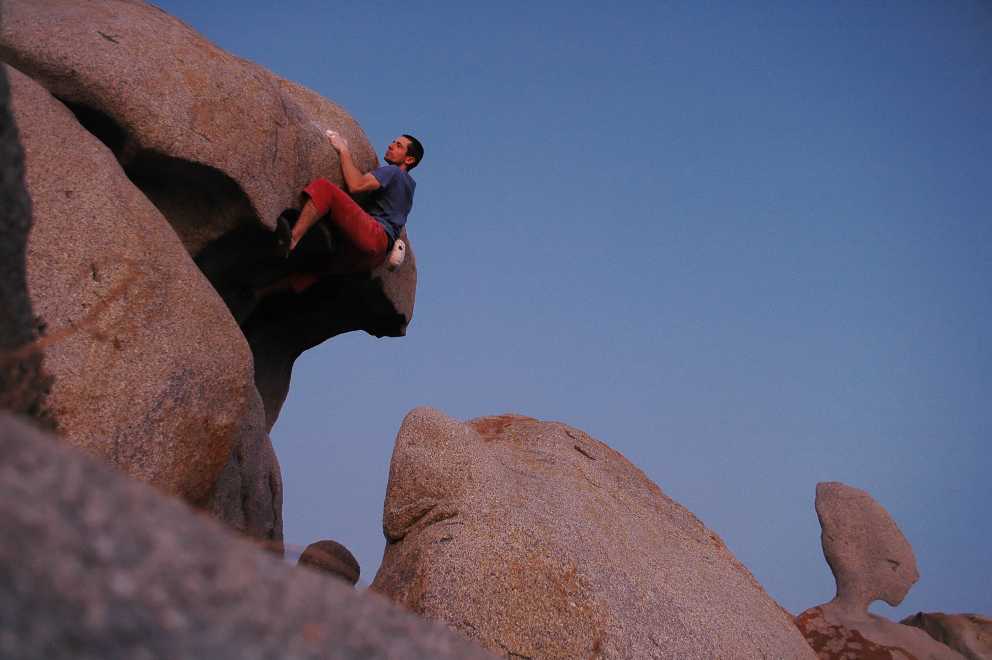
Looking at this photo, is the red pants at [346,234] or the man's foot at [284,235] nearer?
the man's foot at [284,235]

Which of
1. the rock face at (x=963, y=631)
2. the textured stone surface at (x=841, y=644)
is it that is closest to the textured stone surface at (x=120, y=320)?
the textured stone surface at (x=841, y=644)

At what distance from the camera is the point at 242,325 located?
23.8 ft

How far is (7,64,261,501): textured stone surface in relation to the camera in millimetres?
3748

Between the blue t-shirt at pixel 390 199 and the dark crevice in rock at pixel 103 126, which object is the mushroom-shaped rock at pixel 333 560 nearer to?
the blue t-shirt at pixel 390 199

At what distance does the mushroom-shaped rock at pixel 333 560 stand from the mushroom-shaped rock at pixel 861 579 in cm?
508

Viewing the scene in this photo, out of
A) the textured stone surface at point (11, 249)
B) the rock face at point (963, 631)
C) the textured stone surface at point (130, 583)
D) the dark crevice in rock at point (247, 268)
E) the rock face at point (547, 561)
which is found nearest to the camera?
the textured stone surface at point (130, 583)

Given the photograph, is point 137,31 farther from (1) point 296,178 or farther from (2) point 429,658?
(2) point 429,658

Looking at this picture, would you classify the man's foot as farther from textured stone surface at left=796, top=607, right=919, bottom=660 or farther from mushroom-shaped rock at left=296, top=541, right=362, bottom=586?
textured stone surface at left=796, top=607, right=919, bottom=660

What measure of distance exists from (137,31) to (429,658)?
187 inches

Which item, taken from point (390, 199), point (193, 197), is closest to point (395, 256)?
point (390, 199)

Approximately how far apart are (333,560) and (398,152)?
10.5ft

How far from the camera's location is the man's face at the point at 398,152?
683 centimetres

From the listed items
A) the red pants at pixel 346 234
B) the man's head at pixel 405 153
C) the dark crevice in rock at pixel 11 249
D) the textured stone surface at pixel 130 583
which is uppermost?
the man's head at pixel 405 153

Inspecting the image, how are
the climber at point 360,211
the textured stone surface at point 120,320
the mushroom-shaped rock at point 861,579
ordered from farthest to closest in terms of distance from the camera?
the mushroom-shaped rock at point 861,579, the climber at point 360,211, the textured stone surface at point 120,320
